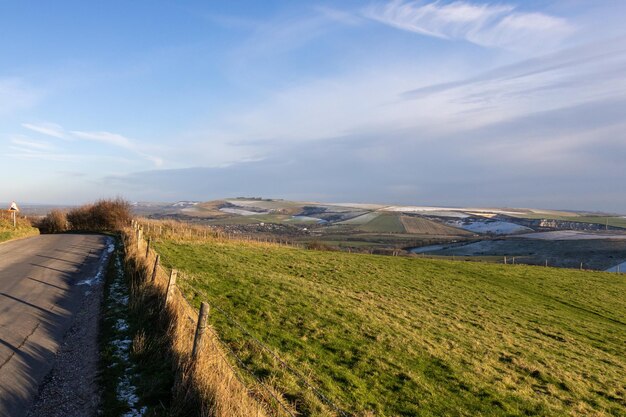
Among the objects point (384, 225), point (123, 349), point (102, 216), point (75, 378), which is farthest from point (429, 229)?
point (75, 378)

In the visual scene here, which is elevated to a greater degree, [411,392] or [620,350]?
[411,392]

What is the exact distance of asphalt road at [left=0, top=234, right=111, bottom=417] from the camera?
26.1 feet

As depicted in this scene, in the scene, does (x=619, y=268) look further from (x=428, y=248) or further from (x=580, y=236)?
(x=580, y=236)

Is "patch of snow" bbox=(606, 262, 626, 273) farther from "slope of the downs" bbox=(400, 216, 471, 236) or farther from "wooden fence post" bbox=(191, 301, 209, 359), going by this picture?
"wooden fence post" bbox=(191, 301, 209, 359)

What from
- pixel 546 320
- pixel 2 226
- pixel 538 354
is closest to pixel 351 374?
pixel 538 354

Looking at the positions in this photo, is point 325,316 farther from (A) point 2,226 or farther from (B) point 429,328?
(A) point 2,226

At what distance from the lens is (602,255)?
69.1 meters

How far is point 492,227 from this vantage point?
14025 centimetres

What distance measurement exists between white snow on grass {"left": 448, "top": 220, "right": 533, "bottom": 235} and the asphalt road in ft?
415

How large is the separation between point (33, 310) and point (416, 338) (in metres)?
13.1

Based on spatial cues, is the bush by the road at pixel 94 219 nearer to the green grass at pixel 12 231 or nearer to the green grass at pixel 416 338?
the green grass at pixel 12 231

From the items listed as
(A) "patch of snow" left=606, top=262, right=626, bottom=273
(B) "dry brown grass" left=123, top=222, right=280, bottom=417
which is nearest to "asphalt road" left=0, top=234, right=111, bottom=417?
(B) "dry brown grass" left=123, top=222, right=280, bottom=417

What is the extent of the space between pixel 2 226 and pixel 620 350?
48.5 m

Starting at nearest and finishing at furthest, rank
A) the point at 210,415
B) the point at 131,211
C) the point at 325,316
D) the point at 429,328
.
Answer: the point at 210,415
the point at 325,316
the point at 429,328
the point at 131,211
